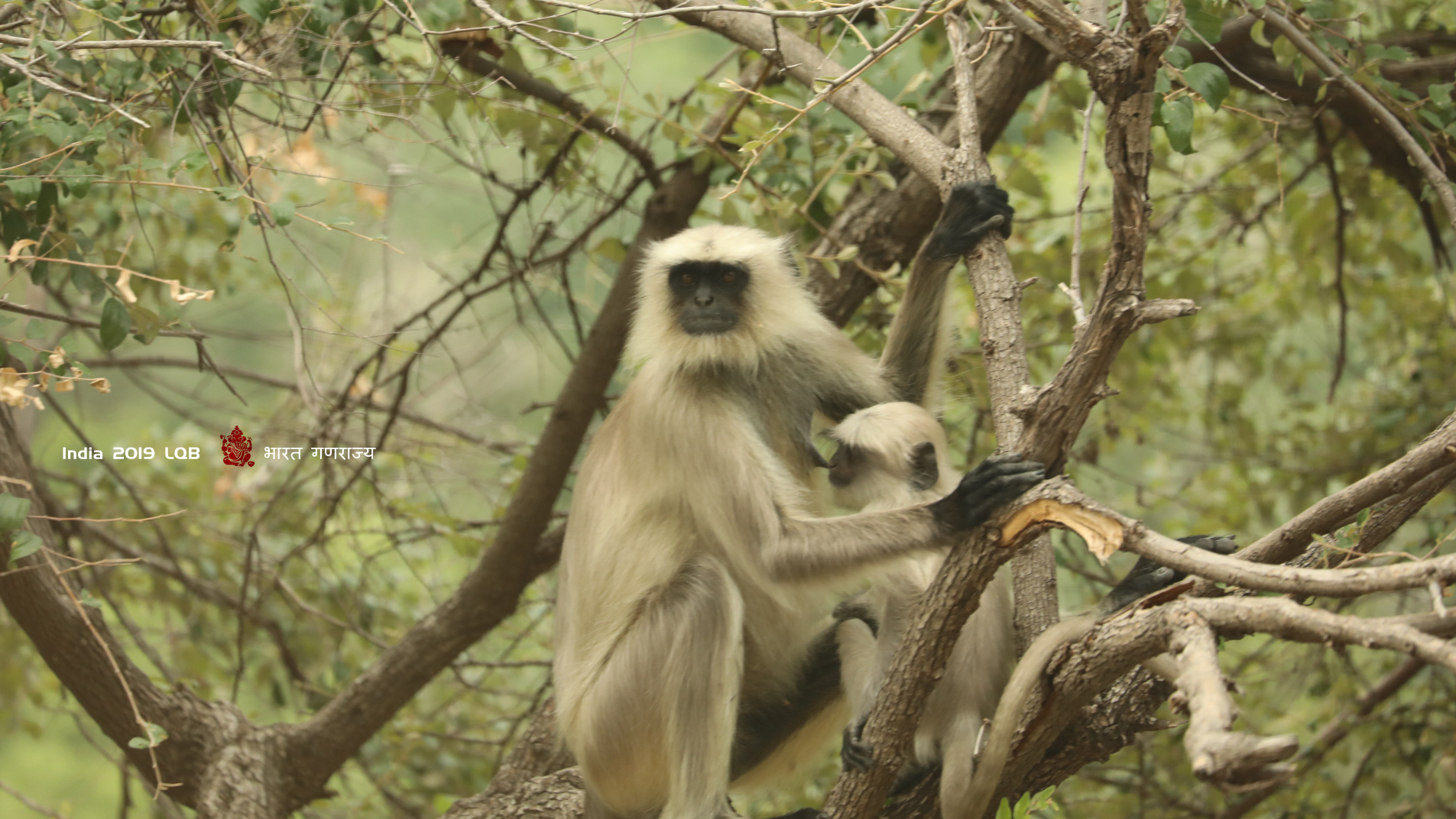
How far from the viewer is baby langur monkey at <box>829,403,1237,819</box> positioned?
2426mm

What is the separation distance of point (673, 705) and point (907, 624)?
0.74 metres

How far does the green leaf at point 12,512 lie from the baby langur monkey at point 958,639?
1.75m

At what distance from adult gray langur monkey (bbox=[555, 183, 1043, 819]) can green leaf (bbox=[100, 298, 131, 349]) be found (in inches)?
47.5

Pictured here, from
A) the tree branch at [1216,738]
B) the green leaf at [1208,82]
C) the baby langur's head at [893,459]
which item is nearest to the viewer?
the tree branch at [1216,738]

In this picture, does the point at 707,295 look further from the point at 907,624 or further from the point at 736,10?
the point at 907,624

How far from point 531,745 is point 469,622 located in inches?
18.5

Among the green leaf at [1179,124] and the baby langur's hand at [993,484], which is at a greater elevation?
the green leaf at [1179,124]

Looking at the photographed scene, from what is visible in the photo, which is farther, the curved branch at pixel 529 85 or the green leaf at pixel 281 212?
the curved branch at pixel 529 85

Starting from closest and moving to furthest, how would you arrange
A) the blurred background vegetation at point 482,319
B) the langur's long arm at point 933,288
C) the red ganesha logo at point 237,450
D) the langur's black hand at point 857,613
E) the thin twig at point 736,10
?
the thin twig at point 736,10
the langur's long arm at point 933,288
the langur's black hand at point 857,613
the blurred background vegetation at point 482,319
the red ganesha logo at point 237,450

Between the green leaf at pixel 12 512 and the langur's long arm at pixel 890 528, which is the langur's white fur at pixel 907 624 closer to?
the langur's long arm at pixel 890 528

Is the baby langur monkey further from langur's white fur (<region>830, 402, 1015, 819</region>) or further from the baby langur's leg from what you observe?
the baby langur's leg

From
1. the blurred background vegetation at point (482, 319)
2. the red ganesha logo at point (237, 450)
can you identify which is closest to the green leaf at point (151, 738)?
the blurred background vegetation at point (482, 319)

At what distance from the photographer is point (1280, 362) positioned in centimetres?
574

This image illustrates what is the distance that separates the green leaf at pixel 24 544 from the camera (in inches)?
98.5
